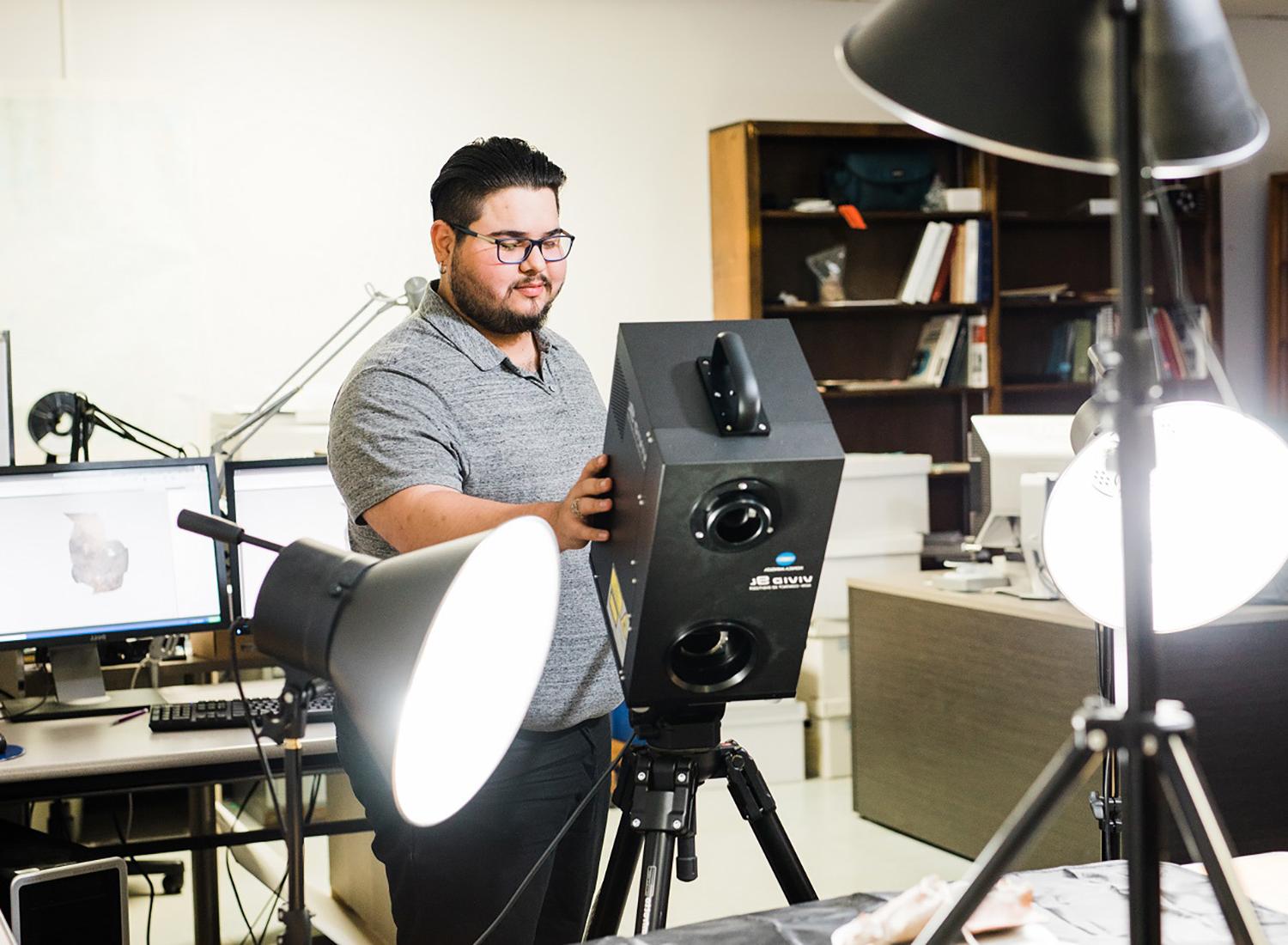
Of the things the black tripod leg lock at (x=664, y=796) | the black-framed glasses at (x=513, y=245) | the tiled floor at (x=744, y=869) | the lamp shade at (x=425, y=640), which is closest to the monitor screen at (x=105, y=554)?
the tiled floor at (x=744, y=869)

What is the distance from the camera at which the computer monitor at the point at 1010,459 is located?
3438 mm

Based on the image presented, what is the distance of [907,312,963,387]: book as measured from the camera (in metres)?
5.32

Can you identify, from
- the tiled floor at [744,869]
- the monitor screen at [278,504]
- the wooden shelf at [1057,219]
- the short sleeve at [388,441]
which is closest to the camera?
the short sleeve at [388,441]

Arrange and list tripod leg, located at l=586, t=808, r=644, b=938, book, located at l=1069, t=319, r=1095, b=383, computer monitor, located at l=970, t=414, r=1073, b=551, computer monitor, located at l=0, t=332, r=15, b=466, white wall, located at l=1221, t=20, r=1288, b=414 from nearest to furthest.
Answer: tripod leg, located at l=586, t=808, r=644, b=938 → computer monitor, located at l=0, t=332, r=15, b=466 → computer monitor, located at l=970, t=414, r=1073, b=551 → book, located at l=1069, t=319, r=1095, b=383 → white wall, located at l=1221, t=20, r=1288, b=414

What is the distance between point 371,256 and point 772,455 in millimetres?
3767

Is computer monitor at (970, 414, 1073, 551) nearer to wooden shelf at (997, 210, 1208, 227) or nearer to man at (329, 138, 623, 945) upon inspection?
man at (329, 138, 623, 945)

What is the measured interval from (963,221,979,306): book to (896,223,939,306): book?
125mm

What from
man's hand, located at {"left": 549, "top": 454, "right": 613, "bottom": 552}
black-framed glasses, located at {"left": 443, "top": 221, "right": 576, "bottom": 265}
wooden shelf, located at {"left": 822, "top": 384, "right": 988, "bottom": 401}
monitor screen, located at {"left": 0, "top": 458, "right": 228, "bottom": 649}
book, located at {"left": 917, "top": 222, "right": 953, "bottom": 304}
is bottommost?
monitor screen, located at {"left": 0, "top": 458, "right": 228, "bottom": 649}

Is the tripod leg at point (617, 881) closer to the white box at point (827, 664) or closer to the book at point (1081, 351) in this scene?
the white box at point (827, 664)

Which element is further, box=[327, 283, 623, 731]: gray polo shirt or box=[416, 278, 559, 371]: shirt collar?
box=[416, 278, 559, 371]: shirt collar

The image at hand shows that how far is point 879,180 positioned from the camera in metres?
5.20

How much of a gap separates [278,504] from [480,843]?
1.34 meters

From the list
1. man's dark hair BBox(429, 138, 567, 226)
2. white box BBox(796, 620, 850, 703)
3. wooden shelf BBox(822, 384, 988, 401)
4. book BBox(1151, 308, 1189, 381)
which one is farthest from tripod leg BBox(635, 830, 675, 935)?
book BBox(1151, 308, 1189, 381)

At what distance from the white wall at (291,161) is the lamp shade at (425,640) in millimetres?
3222
